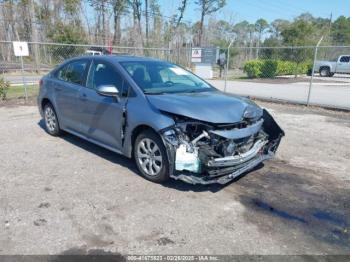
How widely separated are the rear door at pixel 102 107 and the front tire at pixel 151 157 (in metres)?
0.45

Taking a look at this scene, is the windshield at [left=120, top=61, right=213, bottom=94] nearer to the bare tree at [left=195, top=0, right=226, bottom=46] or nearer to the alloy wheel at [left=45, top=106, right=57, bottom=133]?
the alloy wheel at [left=45, top=106, right=57, bottom=133]

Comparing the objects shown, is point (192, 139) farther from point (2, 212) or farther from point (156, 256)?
point (2, 212)

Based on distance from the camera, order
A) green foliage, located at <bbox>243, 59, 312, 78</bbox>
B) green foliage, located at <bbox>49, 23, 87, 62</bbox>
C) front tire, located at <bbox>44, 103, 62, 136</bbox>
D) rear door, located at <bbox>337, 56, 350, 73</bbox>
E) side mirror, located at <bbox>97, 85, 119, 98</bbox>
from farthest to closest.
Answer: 1. green foliage, located at <bbox>49, 23, 87, 62</bbox>
2. rear door, located at <bbox>337, 56, 350, 73</bbox>
3. green foliage, located at <bbox>243, 59, 312, 78</bbox>
4. front tire, located at <bbox>44, 103, 62, 136</bbox>
5. side mirror, located at <bbox>97, 85, 119, 98</bbox>

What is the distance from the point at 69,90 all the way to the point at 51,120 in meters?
1.19

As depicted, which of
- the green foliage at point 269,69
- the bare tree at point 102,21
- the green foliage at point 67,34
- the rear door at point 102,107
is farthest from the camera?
the bare tree at point 102,21

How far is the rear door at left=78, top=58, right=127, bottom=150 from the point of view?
15.1ft

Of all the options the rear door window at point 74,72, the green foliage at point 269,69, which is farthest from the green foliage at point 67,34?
the rear door window at point 74,72

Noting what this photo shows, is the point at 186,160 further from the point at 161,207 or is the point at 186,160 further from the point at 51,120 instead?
the point at 51,120

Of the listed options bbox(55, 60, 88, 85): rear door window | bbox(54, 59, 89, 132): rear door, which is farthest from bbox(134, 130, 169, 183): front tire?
bbox(55, 60, 88, 85): rear door window

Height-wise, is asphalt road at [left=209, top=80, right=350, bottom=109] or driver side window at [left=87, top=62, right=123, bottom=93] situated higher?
Result: driver side window at [left=87, top=62, right=123, bottom=93]

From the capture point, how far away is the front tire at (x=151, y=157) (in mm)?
4031

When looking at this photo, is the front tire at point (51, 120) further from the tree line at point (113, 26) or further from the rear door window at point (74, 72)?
the tree line at point (113, 26)

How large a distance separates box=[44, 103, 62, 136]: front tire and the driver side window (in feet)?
5.00

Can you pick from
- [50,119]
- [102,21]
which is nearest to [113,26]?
[102,21]
